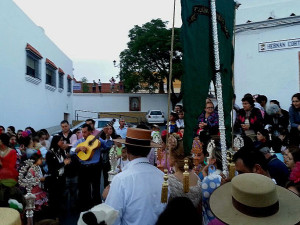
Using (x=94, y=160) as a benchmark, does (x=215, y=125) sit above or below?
above

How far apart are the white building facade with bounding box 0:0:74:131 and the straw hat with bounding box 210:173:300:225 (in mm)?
9819

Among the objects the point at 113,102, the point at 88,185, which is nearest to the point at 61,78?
the point at 113,102

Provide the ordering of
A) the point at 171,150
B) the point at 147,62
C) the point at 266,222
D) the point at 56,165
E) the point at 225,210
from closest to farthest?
the point at 266,222 < the point at 225,210 < the point at 171,150 < the point at 56,165 < the point at 147,62

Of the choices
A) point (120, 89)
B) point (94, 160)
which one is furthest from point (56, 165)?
point (120, 89)

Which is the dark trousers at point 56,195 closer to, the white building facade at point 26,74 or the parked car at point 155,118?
the white building facade at point 26,74

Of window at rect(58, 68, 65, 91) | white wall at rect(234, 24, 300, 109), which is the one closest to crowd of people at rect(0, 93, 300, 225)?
white wall at rect(234, 24, 300, 109)

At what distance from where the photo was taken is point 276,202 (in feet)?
5.79

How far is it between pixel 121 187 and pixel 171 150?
2.98 ft

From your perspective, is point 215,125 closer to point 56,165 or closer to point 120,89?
point 56,165

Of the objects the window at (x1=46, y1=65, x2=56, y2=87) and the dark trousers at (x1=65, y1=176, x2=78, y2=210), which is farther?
the window at (x1=46, y1=65, x2=56, y2=87)

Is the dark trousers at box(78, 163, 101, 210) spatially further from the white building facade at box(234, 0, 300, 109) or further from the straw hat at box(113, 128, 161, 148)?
the white building facade at box(234, 0, 300, 109)

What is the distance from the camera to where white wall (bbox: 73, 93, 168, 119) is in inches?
1216

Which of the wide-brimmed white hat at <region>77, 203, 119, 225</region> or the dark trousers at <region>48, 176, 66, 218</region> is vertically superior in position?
the wide-brimmed white hat at <region>77, 203, 119, 225</region>

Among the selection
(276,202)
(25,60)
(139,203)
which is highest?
(25,60)
